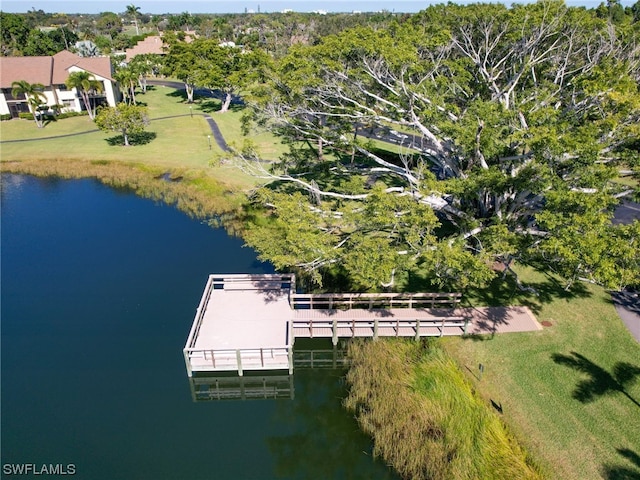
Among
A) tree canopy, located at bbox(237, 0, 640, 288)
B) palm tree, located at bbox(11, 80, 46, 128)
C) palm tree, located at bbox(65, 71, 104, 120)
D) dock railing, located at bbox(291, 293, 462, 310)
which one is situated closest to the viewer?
tree canopy, located at bbox(237, 0, 640, 288)

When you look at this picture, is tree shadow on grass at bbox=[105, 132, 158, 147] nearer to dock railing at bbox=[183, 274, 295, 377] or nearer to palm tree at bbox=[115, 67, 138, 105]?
palm tree at bbox=[115, 67, 138, 105]

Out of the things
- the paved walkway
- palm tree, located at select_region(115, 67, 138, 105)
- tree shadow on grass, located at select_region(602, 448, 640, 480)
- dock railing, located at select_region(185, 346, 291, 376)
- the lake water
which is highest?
palm tree, located at select_region(115, 67, 138, 105)

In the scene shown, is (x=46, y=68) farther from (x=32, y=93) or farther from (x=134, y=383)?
(x=134, y=383)

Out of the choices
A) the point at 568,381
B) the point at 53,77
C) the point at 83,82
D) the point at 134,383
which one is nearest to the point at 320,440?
the point at 134,383

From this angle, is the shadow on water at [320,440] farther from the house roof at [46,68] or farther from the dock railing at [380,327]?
the house roof at [46,68]

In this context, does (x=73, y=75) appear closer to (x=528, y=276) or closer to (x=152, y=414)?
(x=152, y=414)

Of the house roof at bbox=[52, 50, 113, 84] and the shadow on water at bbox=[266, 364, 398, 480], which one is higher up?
the house roof at bbox=[52, 50, 113, 84]

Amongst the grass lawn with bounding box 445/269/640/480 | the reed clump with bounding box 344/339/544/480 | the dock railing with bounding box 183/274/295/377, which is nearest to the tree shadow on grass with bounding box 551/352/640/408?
the grass lawn with bounding box 445/269/640/480
